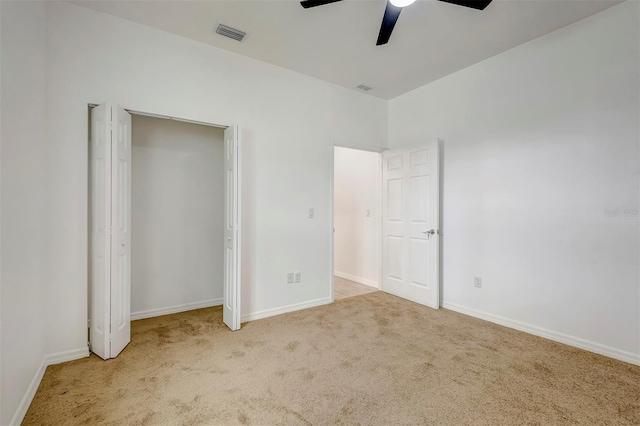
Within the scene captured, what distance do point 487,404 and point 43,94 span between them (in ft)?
12.4

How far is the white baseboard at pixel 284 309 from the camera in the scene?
3.15 m

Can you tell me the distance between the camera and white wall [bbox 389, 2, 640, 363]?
2.35m

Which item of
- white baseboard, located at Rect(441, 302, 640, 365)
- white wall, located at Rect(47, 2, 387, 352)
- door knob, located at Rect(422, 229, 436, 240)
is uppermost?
white wall, located at Rect(47, 2, 387, 352)

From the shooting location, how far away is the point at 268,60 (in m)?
3.20

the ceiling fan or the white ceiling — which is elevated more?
the white ceiling

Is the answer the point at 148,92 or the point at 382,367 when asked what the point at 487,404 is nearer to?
the point at 382,367

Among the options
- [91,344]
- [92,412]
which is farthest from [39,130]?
[92,412]

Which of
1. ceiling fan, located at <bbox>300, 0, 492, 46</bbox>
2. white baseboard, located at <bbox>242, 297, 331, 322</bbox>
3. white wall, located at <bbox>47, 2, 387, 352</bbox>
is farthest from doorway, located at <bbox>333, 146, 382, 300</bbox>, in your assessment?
ceiling fan, located at <bbox>300, 0, 492, 46</bbox>

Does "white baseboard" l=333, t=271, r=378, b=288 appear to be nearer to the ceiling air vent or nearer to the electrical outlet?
the electrical outlet

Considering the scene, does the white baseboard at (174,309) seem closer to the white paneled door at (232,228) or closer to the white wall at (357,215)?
the white paneled door at (232,228)

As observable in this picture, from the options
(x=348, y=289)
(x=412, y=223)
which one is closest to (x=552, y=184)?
(x=412, y=223)

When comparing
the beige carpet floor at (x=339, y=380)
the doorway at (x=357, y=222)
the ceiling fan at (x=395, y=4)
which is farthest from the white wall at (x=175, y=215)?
the ceiling fan at (x=395, y=4)

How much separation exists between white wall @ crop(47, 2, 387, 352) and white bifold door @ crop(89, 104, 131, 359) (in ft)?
0.28

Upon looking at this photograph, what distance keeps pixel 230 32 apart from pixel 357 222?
3271mm
